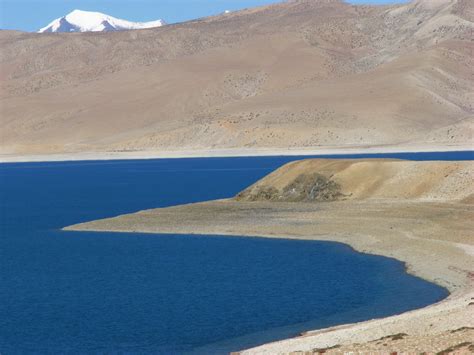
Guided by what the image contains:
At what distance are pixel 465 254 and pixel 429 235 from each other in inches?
256

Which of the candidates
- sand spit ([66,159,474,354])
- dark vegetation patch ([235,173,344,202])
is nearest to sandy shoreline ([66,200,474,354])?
sand spit ([66,159,474,354])

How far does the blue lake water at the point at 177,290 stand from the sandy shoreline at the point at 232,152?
3686 inches

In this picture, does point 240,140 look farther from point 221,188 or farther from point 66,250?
point 66,250

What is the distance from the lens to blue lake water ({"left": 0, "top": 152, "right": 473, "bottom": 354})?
107ft

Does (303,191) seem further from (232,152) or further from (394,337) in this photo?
(232,152)

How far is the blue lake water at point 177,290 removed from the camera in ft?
107

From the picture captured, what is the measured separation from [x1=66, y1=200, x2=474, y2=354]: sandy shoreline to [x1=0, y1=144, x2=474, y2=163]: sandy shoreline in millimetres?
85482

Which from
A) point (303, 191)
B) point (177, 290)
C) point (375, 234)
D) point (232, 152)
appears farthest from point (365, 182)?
point (232, 152)

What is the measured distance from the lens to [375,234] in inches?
2072

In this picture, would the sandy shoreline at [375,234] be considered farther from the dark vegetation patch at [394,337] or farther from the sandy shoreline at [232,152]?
the sandy shoreline at [232,152]

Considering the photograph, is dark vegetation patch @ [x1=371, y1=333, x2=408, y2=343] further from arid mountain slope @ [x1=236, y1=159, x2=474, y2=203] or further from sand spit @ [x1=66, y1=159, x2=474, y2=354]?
arid mountain slope @ [x1=236, y1=159, x2=474, y2=203]

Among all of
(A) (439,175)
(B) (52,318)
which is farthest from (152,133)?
(B) (52,318)

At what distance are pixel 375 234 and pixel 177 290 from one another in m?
15.4

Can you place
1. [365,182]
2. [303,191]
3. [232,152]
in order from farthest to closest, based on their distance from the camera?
[232,152] < [303,191] < [365,182]
